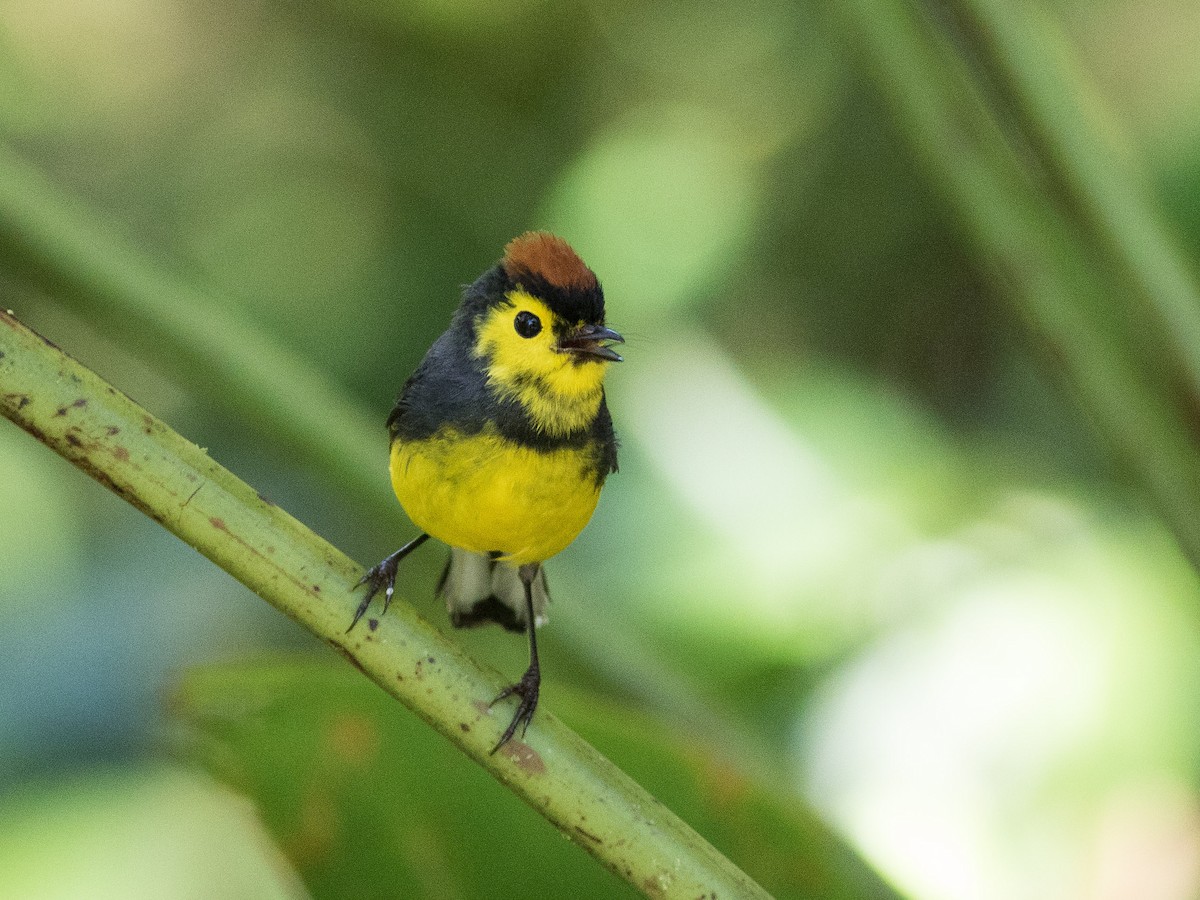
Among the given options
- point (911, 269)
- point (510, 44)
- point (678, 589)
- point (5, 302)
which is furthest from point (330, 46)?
point (678, 589)

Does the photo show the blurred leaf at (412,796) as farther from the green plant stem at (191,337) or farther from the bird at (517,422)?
the bird at (517,422)

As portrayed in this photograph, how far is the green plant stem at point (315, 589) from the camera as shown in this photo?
37.4 inches

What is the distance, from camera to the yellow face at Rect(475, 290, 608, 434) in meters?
1.78

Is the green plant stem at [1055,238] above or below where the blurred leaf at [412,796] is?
above

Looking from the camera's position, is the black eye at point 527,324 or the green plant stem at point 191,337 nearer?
the green plant stem at point 191,337

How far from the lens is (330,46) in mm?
2977

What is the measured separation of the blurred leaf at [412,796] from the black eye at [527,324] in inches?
26.6

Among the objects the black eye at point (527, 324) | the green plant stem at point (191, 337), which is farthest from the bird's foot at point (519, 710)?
the black eye at point (527, 324)

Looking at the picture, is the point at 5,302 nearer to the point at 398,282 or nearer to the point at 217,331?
the point at 398,282

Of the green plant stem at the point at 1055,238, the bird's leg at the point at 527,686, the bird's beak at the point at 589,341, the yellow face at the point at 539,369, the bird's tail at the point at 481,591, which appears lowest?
the bird's tail at the point at 481,591

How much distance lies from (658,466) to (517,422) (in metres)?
0.43

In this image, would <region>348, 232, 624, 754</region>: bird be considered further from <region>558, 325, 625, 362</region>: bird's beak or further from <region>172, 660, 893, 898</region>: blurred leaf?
<region>172, 660, 893, 898</region>: blurred leaf

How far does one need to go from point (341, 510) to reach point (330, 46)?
4.01 ft

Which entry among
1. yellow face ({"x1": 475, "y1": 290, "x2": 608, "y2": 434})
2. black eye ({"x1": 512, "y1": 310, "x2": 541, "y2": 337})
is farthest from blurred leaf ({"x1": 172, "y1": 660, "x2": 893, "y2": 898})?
black eye ({"x1": 512, "y1": 310, "x2": 541, "y2": 337})
